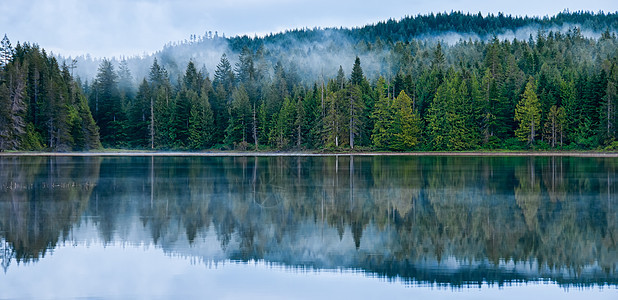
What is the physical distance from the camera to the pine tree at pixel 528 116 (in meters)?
90.9

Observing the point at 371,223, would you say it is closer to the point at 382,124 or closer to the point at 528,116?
the point at 382,124

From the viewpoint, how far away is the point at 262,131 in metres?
108

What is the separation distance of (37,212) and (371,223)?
11.7 metres

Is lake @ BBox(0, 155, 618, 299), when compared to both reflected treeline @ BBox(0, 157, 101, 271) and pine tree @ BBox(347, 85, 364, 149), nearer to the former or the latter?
reflected treeline @ BBox(0, 157, 101, 271)

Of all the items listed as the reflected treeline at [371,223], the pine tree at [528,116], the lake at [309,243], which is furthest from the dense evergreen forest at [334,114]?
the lake at [309,243]

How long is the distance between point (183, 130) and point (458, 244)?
3948 inches

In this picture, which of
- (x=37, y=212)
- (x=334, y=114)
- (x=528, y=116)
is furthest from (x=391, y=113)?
(x=37, y=212)

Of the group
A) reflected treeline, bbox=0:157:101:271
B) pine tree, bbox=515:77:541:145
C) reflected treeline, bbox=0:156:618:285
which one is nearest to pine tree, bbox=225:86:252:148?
pine tree, bbox=515:77:541:145

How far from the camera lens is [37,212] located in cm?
2197

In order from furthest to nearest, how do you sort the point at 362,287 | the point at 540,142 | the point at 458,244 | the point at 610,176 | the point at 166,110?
the point at 166,110 → the point at 540,142 → the point at 610,176 → the point at 458,244 → the point at 362,287

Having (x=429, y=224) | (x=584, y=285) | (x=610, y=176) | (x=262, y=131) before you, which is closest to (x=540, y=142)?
(x=262, y=131)

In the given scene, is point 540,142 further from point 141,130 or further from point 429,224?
point 429,224

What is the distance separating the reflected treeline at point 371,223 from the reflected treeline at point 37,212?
0.18 feet

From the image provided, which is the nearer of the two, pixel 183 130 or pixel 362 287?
pixel 362 287
